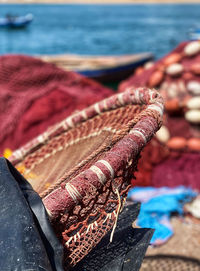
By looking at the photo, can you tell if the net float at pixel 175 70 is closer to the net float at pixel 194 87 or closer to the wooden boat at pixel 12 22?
the net float at pixel 194 87

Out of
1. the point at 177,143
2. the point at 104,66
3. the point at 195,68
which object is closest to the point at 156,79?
the point at 195,68

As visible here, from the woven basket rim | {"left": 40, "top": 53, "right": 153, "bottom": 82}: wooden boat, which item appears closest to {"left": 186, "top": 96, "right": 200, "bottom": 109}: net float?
the woven basket rim

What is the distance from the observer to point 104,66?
9766mm

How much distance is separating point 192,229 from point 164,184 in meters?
0.75

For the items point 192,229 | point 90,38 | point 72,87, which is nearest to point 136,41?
point 90,38

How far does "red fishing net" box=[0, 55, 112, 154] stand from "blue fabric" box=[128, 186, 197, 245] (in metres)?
1.15

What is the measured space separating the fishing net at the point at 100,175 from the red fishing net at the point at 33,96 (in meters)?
2.06

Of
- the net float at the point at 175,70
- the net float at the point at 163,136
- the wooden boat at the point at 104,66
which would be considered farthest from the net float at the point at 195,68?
the wooden boat at the point at 104,66

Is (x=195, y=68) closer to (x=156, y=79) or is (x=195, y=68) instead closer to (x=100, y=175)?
(x=156, y=79)

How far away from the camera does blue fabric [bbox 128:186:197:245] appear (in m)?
3.17

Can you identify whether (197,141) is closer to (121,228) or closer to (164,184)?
(164,184)

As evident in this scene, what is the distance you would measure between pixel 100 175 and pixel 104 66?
875 cm

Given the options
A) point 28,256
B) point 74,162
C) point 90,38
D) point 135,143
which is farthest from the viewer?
point 90,38

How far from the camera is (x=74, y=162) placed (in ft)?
6.43
